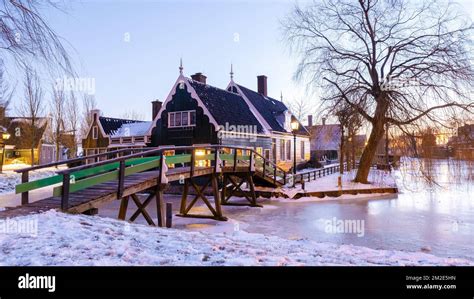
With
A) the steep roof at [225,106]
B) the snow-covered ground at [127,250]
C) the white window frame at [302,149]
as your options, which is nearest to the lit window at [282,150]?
the steep roof at [225,106]

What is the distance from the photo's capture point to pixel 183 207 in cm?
1420

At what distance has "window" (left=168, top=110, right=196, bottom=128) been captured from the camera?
2436 centimetres

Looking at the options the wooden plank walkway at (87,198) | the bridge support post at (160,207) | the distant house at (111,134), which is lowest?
the bridge support post at (160,207)

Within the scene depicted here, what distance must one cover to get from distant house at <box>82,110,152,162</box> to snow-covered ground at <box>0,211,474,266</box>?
2361cm

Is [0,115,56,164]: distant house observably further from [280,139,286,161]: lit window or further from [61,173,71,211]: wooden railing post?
[61,173,71,211]: wooden railing post

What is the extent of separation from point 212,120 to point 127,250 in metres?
18.7

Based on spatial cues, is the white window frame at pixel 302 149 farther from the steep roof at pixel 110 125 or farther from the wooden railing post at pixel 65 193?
the wooden railing post at pixel 65 193

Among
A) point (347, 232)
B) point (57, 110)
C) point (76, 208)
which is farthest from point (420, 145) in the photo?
point (57, 110)

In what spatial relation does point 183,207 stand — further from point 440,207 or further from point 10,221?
point 440,207

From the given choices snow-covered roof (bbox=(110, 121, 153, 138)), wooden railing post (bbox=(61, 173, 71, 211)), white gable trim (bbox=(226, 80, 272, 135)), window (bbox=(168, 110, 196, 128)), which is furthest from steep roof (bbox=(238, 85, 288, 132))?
wooden railing post (bbox=(61, 173, 71, 211))

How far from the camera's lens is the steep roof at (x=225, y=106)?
79.8ft

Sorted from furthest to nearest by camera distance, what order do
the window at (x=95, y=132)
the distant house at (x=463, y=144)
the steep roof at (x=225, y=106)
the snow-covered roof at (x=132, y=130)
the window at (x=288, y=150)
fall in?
the window at (x=95, y=132)
the window at (x=288, y=150)
the snow-covered roof at (x=132, y=130)
the steep roof at (x=225, y=106)
the distant house at (x=463, y=144)

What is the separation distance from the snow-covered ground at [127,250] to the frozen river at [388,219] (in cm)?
270
